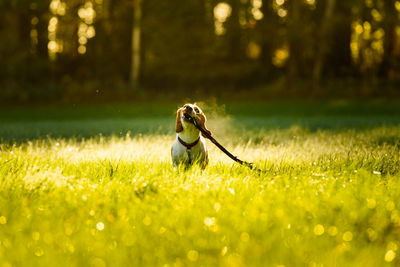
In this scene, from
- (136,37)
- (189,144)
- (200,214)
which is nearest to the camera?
(200,214)

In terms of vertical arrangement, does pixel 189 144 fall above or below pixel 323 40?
below

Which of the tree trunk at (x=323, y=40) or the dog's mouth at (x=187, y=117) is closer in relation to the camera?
the dog's mouth at (x=187, y=117)

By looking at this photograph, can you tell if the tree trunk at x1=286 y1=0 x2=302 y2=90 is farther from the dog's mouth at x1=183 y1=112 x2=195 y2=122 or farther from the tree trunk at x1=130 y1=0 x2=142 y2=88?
the dog's mouth at x1=183 y1=112 x2=195 y2=122

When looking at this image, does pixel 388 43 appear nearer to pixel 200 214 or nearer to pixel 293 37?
pixel 293 37

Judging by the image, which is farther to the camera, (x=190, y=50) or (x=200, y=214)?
(x=190, y=50)

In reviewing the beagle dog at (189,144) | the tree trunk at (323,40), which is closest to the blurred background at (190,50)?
the tree trunk at (323,40)

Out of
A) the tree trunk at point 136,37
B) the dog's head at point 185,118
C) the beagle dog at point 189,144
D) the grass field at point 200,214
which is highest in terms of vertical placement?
the tree trunk at point 136,37

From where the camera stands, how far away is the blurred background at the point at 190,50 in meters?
25.2

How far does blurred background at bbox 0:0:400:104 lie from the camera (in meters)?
25.2

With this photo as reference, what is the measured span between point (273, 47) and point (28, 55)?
1738cm

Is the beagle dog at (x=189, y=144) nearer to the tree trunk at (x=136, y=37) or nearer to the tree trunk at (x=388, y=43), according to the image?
the tree trunk at (x=136, y=37)

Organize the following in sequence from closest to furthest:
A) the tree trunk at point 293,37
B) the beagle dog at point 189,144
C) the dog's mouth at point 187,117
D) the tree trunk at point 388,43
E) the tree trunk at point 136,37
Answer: the dog's mouth at point 187,117
the beagle dog at point 189,144
the tree trunk at point 293,37
the tree trunk at point 136,37
the tree trunk at point 388,43

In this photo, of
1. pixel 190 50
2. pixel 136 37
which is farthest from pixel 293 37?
pixel 136 37

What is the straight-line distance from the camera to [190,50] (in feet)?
100
